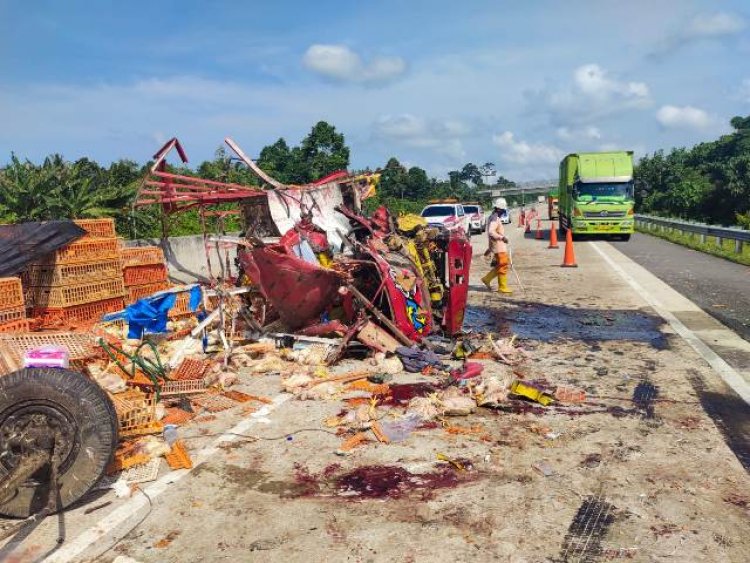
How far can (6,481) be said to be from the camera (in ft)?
11.4

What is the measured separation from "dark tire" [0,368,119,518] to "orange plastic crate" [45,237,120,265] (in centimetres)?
580

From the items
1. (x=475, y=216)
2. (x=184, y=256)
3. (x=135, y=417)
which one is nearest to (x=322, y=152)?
(x=475, y=216)

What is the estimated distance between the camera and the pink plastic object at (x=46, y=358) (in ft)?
13.4

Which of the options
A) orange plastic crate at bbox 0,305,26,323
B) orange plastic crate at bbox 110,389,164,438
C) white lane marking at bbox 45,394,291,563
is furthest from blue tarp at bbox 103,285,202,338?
white lane marking at bbox 45,394,291,563

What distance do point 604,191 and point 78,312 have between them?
72.5 feet

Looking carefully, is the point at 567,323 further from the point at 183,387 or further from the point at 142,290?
the point at 142,290

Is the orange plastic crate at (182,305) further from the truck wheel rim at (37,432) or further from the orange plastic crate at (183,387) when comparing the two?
the truck wheel rim at (37,432)

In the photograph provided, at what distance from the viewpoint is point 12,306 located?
7.80m

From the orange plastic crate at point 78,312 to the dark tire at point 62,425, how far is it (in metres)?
5.44

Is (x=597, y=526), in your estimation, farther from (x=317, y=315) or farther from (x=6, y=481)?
(x=317, y=315)

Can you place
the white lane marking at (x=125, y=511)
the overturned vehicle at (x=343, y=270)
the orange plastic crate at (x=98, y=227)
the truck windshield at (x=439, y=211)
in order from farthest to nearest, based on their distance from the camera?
the truck windshield at (x=439, y=211)
the orange plastic crate at (x=98, y=227)
the overturned vehicle at (x=343, y=270)
the white lane marking at (x=125, y=511)

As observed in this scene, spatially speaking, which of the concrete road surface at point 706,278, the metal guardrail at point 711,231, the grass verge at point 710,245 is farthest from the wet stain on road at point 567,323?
the metal guardrail at point 711,231

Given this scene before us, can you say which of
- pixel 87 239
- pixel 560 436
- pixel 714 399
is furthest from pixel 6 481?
pixel 87 239

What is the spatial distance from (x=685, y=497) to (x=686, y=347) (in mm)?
Result: 4543
